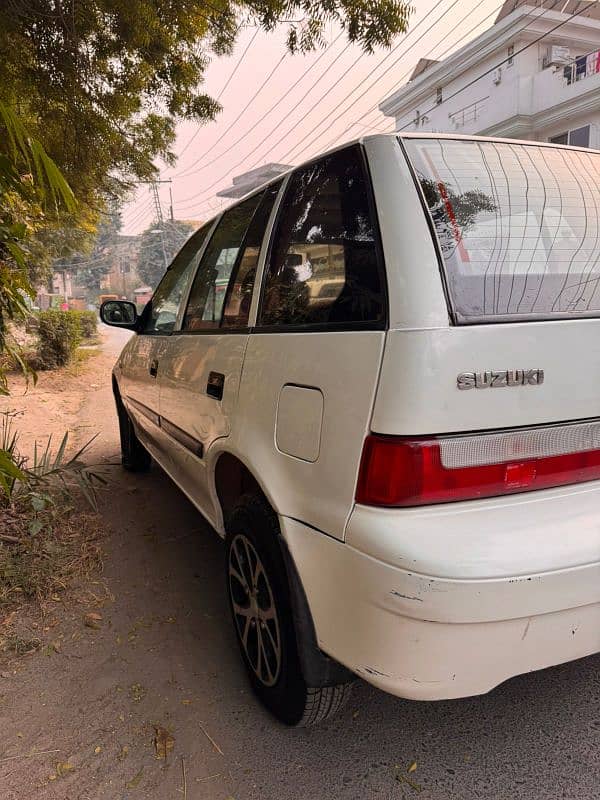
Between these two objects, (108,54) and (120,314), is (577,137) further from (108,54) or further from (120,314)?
(120,314)

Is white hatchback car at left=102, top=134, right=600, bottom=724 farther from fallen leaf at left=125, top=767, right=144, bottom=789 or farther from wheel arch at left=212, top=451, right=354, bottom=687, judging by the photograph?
fallen leaf at left=125, top=767, right=144, bottom=789

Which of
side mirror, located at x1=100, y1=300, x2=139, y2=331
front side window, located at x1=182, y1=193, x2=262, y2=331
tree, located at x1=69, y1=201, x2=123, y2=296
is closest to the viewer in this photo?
front side window, located at x1=182, y1=193, x2=262, y2=331

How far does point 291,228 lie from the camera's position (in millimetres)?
2070

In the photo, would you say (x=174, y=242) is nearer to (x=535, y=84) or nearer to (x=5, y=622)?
(x=535, y=84)

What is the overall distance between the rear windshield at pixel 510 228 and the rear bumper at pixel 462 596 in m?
0.52

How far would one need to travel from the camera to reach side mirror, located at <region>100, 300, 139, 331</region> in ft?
12.8

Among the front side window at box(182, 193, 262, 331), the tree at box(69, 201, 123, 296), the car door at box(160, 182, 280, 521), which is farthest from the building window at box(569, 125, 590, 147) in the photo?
the tree at box(69, 201, 123, 296)

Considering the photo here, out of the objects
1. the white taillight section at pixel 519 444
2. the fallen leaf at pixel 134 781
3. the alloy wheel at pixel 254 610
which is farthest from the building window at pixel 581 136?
the fallen leaf at pixel 134 781

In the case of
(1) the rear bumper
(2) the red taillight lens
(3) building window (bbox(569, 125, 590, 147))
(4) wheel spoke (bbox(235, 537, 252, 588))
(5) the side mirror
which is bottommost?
(4) wheel spoke (bbox(235, 537, 252, 588))

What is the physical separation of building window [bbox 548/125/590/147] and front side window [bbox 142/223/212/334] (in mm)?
19315

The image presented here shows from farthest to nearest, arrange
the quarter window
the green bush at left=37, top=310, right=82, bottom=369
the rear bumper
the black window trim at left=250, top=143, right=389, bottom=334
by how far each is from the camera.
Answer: the green bush at left=37, top=310, right=82, bottom=369 < the quarter window < the black window trim at left=250, top=143, right=389, bottom=334 < the rear bumper

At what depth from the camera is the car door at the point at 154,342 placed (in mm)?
3330

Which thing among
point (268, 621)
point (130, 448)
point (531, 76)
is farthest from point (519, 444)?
point (531, 76)

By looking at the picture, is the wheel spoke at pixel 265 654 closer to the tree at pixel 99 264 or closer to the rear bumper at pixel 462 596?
the rear bumper at pixel 462 596
